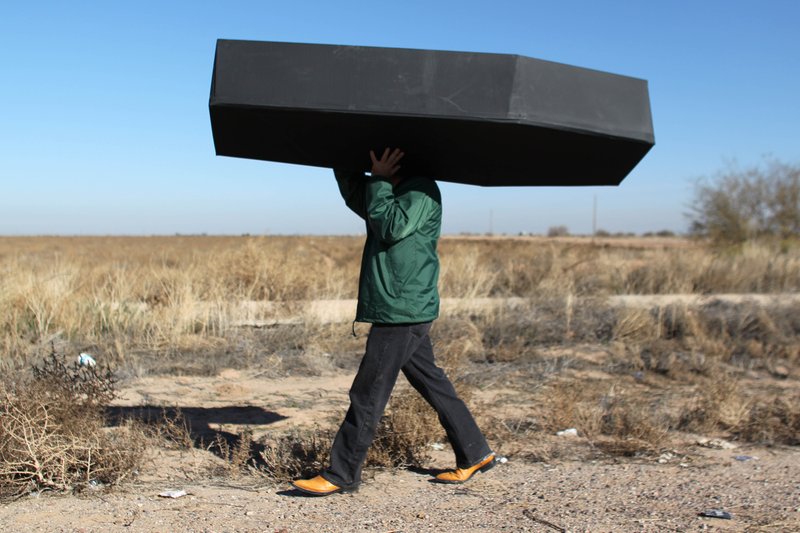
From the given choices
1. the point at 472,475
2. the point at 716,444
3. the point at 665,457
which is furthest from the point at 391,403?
the point at 716,444

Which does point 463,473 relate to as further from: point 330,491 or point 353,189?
point 353,189

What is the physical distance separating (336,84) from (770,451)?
4148 mm

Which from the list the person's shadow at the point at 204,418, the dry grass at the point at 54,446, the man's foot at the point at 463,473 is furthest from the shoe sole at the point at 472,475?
the dry grass at the point at 54,446

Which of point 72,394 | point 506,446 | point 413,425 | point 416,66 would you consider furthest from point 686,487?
point 72,394

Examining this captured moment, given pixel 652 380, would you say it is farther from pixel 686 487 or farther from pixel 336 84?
pixel 336 84

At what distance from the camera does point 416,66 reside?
12.1ft

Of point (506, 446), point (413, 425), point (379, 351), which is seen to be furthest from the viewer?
point (506, 446)

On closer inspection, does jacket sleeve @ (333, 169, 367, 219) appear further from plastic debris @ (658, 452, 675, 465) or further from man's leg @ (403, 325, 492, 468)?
plastic debris @ (658, 452, 675, 465)

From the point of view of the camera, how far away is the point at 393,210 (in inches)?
158

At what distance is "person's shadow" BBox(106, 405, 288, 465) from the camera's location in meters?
5.51

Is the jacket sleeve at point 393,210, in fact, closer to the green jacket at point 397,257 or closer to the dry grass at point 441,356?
the green jacket at point 397,257

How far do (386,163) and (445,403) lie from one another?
1411mm

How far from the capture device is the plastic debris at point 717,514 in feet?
12.8

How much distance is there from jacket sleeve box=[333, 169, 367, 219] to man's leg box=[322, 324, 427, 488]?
67 centimetres
